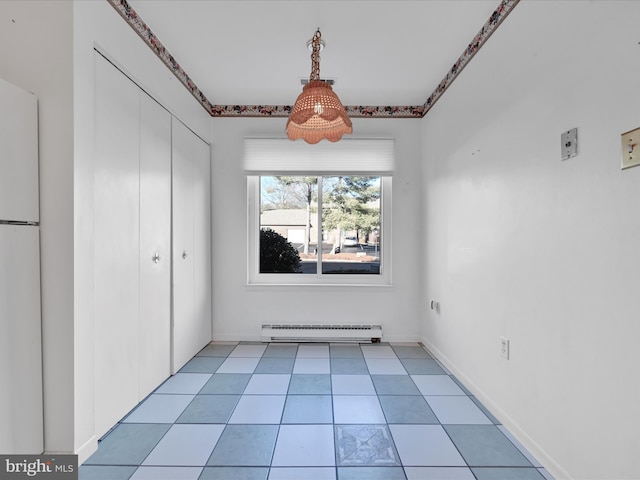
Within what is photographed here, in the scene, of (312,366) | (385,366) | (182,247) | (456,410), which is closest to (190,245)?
(182,247)

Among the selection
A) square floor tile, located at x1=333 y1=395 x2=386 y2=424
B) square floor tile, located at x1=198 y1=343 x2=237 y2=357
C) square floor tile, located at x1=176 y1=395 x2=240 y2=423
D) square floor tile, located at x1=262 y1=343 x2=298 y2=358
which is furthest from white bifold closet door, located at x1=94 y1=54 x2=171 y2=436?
square floor tile, located at x1=333 y1=395 x2=386 y2=424

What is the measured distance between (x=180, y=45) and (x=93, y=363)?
7.33ft

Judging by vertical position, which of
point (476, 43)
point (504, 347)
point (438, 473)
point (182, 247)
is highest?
point (476, 43)

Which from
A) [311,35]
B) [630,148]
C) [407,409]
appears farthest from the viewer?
[311,35]

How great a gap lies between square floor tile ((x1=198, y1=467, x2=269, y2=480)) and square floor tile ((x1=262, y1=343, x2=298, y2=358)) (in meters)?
1.52

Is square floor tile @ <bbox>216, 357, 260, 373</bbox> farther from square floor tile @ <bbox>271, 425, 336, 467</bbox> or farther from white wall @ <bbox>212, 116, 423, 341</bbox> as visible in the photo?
Result: square floor tile @ <bbox>271, 425, 336, 467</bbox>

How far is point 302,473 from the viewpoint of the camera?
1.57 metres

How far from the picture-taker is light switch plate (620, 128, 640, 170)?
1141mm

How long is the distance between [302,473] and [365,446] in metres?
0.39

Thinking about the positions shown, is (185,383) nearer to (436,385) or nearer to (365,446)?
(365,446)

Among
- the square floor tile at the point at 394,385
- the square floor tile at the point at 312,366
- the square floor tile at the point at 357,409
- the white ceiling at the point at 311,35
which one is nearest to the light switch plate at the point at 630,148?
the white ceiling at the point at 311,35

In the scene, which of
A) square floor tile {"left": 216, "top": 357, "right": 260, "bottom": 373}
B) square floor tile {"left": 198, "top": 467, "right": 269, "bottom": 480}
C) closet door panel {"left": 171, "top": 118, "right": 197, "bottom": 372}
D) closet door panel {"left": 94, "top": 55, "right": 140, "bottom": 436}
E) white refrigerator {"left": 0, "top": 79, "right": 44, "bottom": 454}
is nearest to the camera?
white refrigerator {"left": 0, "top": 79, "right": 44, "bottom": 454}

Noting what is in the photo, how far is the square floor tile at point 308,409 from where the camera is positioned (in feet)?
6.65

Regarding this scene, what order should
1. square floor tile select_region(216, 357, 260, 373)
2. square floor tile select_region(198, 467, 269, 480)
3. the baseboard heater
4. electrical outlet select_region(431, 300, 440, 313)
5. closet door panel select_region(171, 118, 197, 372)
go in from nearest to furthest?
square floor tile select_region(198, 467, 269, 480) < closet door panel select_region(171, 118, 197, 372) < square floor tile select_region(216, 357, 260, 373) < electrical outlet select_region(431, 300, 440, 313) < the baseboard heater
